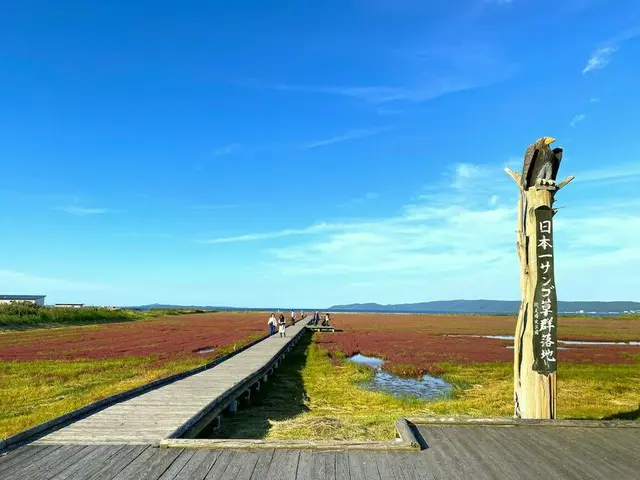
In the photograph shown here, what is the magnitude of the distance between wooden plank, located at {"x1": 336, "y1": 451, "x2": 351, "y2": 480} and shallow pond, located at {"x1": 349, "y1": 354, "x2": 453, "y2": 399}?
9.90m

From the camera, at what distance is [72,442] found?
A: 20.7ft

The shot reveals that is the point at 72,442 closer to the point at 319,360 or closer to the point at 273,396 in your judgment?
the point at 273,396

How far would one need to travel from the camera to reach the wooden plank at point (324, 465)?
5.18m

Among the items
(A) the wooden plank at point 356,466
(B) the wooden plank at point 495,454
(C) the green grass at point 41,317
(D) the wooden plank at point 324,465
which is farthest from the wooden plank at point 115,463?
(C) the green grass at point 41,317

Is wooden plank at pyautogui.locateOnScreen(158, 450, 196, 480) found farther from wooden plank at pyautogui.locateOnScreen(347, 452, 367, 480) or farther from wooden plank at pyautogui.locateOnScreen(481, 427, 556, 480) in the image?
Answer: wooden plank at pyautogui.locateOnScreen(481, 427, 556, 480)

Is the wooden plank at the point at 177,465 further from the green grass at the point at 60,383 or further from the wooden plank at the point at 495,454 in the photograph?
the green grass at the point at 60,383

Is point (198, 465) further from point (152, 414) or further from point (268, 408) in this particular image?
point (268, 408)

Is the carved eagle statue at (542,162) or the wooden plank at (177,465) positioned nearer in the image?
the wooden plank at (177,465)

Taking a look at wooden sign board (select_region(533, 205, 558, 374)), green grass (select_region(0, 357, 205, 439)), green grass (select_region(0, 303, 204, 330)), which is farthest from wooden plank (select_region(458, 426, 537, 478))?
green grass (select_region(0, 303, 204, 330))

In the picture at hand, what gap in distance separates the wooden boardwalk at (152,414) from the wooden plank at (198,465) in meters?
0.94

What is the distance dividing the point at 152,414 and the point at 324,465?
4038 mm

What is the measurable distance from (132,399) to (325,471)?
5720 millimetres

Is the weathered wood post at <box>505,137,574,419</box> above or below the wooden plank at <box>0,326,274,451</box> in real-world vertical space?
above

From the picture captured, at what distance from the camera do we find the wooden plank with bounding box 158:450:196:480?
517cm
